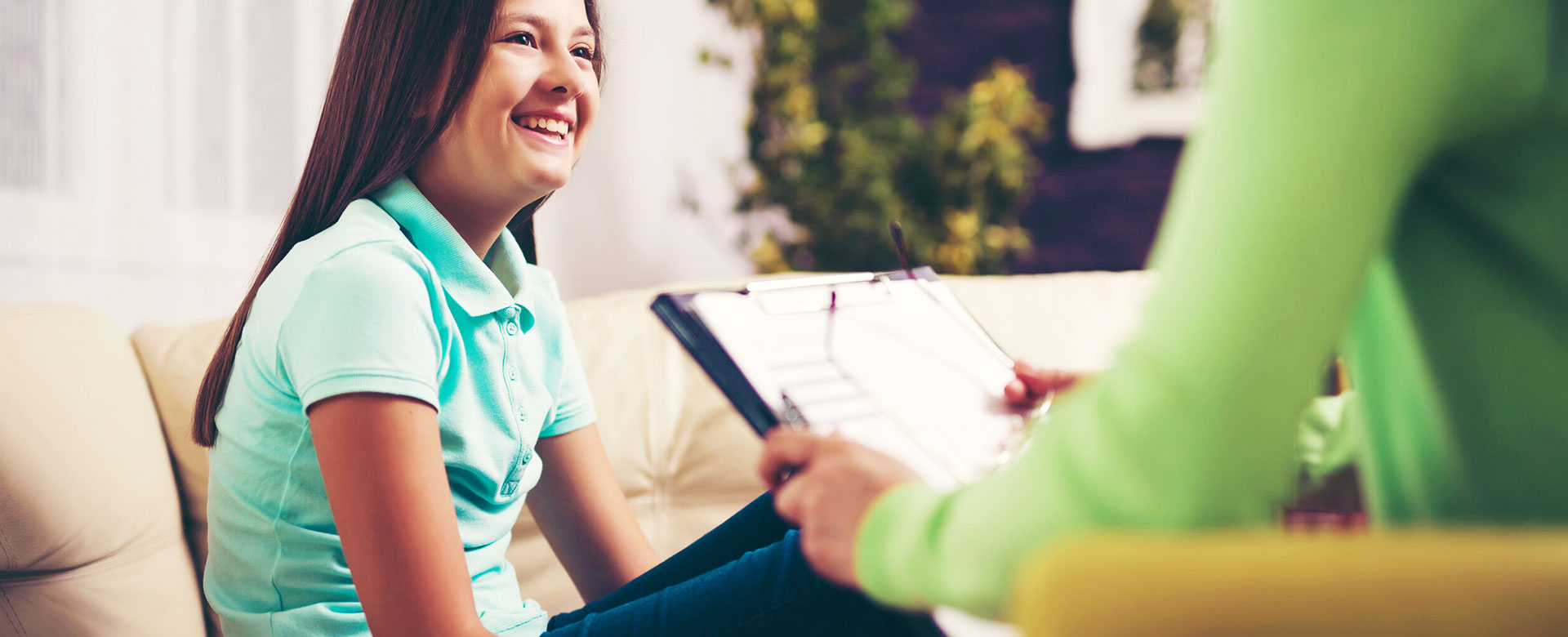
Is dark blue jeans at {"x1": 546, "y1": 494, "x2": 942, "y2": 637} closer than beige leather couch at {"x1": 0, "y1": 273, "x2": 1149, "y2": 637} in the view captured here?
Yes

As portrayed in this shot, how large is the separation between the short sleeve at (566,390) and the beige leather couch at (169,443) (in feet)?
0.91

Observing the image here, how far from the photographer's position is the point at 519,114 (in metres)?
0.94

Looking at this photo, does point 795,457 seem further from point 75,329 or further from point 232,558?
point 75,329

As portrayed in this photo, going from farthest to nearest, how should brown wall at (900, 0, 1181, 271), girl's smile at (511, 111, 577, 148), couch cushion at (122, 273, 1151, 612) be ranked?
brown wall at (900, 0, 1181, 271) → couch cushion at (122, 273, 1151, 612) → girl's smile at (511, 111, 577, 148)

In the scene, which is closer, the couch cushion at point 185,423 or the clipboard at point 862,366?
the clipboard at point 862,366

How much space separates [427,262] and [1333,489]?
0.73m

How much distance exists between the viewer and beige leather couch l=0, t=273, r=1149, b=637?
3.14 ft

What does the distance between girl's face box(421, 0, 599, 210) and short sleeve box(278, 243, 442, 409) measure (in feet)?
0.63

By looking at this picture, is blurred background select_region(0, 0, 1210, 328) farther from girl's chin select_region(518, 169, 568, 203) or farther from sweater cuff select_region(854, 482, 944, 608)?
sweater cuff select_region(854, 482, 944, 608)

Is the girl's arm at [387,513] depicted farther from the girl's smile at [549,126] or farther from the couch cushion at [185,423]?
the couch cushion at [185,423]

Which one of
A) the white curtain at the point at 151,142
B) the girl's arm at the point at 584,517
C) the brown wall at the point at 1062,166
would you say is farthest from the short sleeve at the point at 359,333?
the brown wall at the point at 1062,166

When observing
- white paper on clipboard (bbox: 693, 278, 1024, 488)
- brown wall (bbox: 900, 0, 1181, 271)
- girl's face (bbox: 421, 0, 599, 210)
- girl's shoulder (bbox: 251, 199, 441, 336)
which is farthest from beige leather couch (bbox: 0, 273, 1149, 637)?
brown wall (bbox: 900, 0, 1181, 271)

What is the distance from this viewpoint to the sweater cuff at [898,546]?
40 centimetres

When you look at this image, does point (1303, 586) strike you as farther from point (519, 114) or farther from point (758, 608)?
point (519, 114)
